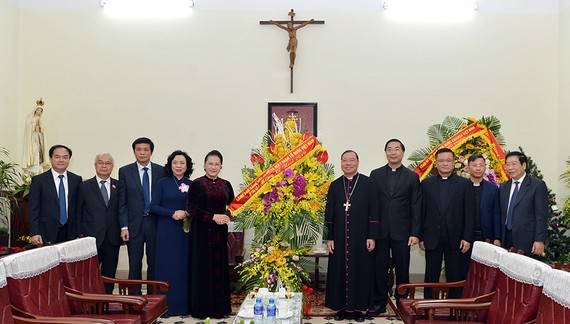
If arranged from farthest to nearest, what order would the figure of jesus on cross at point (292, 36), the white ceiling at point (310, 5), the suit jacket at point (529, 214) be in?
1. the white ceiling at point (310, 5)
2. the figure of jesus on cross at point (292, 36)
3. the suit jacket at point (529, 214)

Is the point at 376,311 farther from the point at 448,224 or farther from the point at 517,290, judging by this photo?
the point at 517,290

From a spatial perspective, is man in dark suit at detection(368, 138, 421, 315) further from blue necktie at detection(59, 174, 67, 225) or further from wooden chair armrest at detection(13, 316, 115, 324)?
blue necktie at detection(59, 174, 67, 225)

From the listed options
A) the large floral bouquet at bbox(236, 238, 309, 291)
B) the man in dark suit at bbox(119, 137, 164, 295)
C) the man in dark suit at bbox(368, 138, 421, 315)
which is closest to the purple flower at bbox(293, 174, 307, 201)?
the large floral bouquet at bbox(236, 238, 309, 291)

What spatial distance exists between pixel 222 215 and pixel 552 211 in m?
4.40

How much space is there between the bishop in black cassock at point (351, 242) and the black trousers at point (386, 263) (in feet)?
0.43

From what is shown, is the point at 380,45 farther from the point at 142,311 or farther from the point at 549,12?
the point at 142,311

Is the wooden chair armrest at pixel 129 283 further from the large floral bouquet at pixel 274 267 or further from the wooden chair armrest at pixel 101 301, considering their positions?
the large floral bouquet at pixel 274 267

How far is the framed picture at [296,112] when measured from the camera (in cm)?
766

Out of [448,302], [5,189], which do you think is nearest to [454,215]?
[448,302]

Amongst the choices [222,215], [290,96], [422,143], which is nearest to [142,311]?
[222,215]

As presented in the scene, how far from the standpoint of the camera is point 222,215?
5215mm

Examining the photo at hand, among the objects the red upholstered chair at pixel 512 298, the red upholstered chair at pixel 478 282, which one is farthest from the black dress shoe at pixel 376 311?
the red upholstered chair at pixel 512 298

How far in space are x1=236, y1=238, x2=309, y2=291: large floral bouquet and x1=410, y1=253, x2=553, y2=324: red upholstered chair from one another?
4.87 ft

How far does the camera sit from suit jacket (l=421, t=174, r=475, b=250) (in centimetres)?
519
